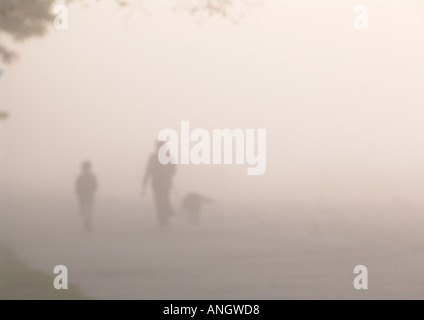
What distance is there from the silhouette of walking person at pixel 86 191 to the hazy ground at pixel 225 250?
7cm

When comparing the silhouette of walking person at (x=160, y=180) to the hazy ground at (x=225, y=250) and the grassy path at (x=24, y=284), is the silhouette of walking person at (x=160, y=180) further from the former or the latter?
the grassy path at (x=24, y=284)

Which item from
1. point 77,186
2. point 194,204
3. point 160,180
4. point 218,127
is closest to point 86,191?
point 77,186

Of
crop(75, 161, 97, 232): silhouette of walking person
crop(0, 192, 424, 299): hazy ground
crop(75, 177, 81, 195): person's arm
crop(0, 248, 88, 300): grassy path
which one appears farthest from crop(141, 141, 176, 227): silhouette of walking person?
crop(0, 248, 88, 300): grassy path

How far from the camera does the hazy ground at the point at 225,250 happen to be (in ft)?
36.3

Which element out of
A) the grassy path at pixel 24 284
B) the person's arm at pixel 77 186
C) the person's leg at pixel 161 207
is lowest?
the grassy path at pixel 24 284

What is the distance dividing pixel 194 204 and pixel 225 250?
486 mm

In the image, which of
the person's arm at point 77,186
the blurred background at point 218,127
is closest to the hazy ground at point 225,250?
the blurred background at point 218,127

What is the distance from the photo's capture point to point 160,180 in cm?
1112

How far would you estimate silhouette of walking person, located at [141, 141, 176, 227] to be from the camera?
11109 mm

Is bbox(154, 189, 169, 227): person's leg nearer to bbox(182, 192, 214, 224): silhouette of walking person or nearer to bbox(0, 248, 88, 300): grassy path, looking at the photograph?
bbox(182, 192, 214, 224): silhouette of walking person

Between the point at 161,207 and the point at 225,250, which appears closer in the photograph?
the point at 225,250

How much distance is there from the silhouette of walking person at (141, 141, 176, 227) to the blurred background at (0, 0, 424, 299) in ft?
0.18

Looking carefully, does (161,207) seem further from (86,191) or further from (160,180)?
(86,191)
